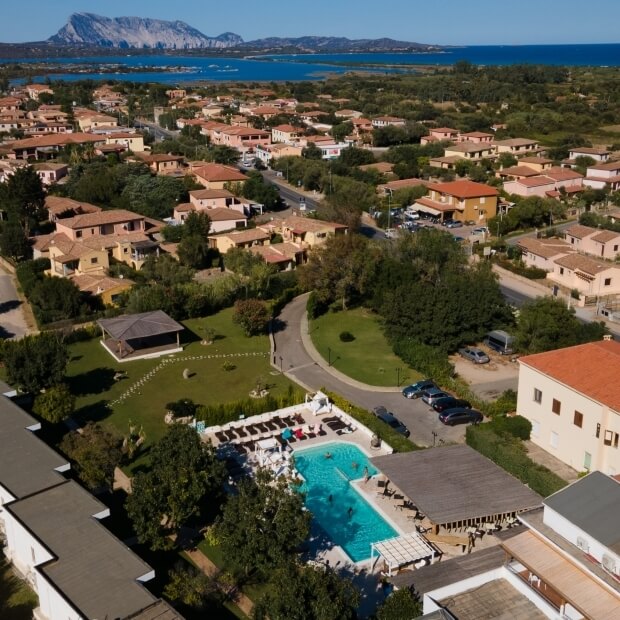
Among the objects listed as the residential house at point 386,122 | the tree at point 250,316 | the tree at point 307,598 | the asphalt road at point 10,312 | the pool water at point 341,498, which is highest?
the residential house at point 386,122

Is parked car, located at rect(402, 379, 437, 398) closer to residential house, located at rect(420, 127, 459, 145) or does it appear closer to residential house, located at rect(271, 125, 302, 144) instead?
residential house, located at rect(420, 127, 459, 145)

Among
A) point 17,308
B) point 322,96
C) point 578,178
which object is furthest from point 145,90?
point 17,308

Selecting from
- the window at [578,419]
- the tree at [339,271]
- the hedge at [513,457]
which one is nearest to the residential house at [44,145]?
the tree at [339,271]

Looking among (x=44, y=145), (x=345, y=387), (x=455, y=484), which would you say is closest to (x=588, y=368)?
(x=455, y=484)

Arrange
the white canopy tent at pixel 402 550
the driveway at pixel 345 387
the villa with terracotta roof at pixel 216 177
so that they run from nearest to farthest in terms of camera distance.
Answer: the white canopy tent at pixel 402 550, the driveway at pixel 345 387, the villa with terracotta roof at pixel 216 177

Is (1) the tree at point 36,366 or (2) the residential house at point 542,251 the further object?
(2) the residential house at point 542,251

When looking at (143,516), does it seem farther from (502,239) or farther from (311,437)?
(502,239)

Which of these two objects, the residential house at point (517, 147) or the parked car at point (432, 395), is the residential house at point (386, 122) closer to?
the residential house at point (517, 147)
